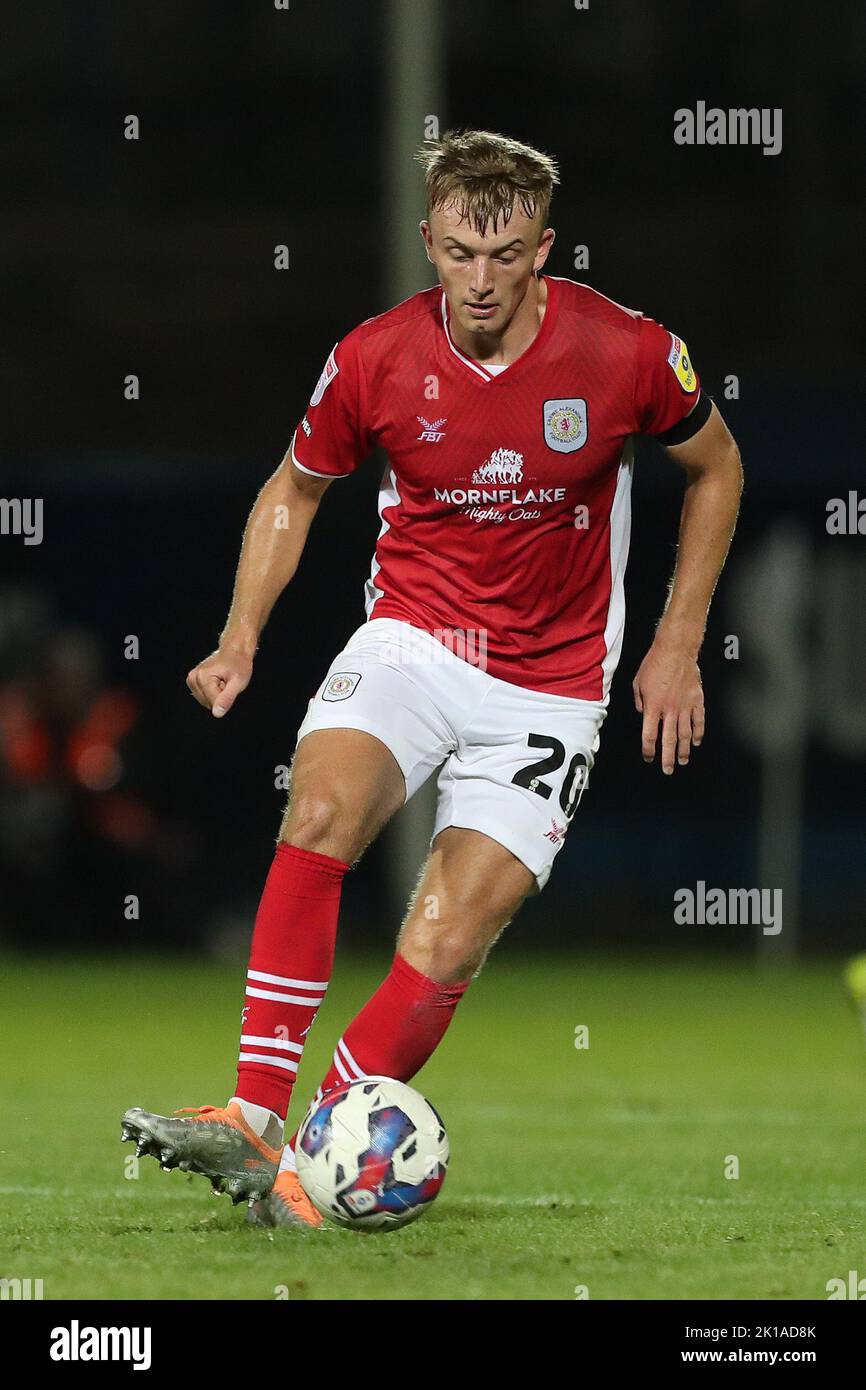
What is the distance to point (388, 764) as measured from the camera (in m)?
5.57

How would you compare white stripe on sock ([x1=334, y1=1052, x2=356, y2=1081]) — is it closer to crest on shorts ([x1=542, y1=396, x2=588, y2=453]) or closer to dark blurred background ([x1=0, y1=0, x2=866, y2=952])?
crest on shorts ([x1=542, y1=396, x2=588, y2=453])

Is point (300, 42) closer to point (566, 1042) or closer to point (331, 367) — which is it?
point (566, 1042)

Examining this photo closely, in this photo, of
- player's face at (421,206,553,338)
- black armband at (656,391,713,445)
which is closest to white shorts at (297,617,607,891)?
black armband at (656,391,713,445)

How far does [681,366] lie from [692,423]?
0.15m

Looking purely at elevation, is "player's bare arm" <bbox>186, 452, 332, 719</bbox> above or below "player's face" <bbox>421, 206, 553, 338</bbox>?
below

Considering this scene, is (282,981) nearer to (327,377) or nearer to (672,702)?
(672,702)

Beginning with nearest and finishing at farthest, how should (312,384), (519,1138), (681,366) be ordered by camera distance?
(681,366)
(519,1138)
(312,384)

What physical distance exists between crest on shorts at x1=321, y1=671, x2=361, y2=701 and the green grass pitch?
1247mm

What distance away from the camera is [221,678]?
224 inches

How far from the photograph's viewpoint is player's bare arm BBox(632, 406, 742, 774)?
18.7 feet

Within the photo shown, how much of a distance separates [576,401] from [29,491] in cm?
1077

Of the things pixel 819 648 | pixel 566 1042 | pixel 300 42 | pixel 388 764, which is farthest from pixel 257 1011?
pixel 300 42

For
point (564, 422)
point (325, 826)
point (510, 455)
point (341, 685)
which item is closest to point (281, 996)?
point (325, 826)

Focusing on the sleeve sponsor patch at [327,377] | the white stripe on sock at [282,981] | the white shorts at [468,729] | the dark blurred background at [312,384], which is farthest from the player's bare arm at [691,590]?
the dark blurred background at [312,384]
